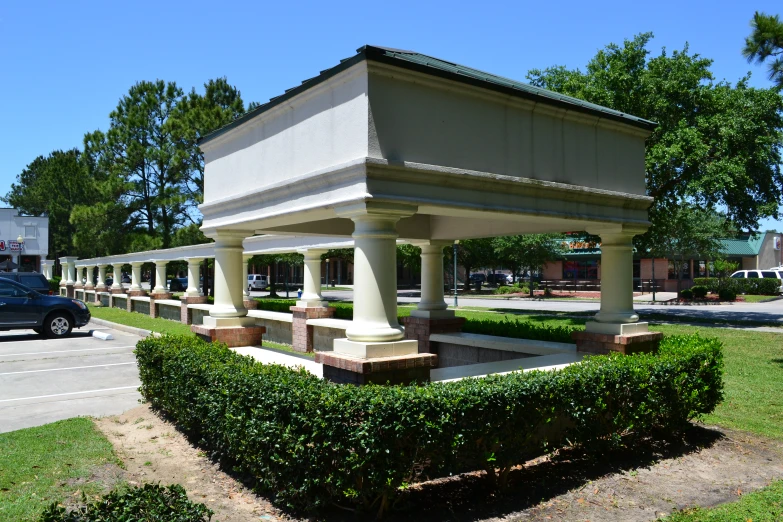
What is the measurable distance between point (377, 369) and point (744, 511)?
147 inches

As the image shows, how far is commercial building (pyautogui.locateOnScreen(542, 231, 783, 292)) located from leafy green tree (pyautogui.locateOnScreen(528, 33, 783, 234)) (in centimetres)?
2405

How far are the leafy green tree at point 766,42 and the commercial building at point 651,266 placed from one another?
33.1m

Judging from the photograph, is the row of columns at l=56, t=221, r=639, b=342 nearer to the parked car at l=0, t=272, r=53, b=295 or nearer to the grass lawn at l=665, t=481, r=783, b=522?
the grass lawn at l=665, t=481, r=783, b=522

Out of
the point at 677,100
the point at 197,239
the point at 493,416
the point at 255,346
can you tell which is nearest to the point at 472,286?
the point at 197,239

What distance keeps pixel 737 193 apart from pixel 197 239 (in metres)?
26.4

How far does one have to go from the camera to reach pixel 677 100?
825 inches

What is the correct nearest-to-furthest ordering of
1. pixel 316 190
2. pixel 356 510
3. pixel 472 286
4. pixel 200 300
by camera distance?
pixel 356 510 → pixel 316 190 → pixel 200 300 → pixel 472 286

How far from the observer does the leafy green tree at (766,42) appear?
12023 millimetres

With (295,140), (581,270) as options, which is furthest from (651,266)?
(295,140)


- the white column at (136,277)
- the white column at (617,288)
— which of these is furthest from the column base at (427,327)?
the white column at (136,277)

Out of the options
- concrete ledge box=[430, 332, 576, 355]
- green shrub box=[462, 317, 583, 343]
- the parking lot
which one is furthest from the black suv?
green shrub box=[462, 317, 583, 343]

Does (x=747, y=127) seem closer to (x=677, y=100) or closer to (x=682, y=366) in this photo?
(x=677, y=100)

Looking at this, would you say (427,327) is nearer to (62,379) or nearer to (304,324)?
(304,324)

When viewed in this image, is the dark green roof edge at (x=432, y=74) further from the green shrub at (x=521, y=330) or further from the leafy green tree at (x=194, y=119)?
the leafy green tree at (x=194, y=119)
